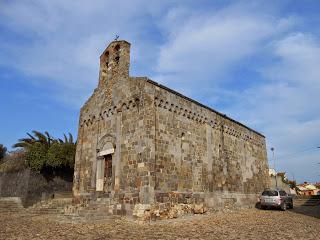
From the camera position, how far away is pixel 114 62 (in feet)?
52.5

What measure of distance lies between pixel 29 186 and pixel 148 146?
11.9 metres

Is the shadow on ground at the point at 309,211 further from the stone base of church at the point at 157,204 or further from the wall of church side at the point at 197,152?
the stone base of church at the point at 157,204

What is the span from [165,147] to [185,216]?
3.38 m

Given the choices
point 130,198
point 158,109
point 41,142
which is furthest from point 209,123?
point 41,142

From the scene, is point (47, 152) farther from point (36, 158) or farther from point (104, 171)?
point (104, 171)

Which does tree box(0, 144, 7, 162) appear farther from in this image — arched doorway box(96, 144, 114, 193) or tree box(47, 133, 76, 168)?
arched doorway box(96, 144, 114, 193)

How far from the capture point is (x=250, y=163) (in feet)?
68.6

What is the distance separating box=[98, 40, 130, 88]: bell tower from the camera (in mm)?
15117

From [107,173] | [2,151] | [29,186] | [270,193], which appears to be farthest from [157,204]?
[2,151]

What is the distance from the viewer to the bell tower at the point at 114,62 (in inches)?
595

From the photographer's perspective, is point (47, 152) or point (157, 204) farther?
point (47, 152)

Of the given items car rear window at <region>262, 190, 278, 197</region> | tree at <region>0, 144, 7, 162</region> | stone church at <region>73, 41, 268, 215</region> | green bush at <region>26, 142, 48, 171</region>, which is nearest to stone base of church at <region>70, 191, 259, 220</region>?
stone church at <region>73, 41, 268, 215</region>

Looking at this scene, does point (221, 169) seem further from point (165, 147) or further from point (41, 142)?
point (41, 142)

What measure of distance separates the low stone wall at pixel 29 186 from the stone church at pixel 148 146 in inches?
219
